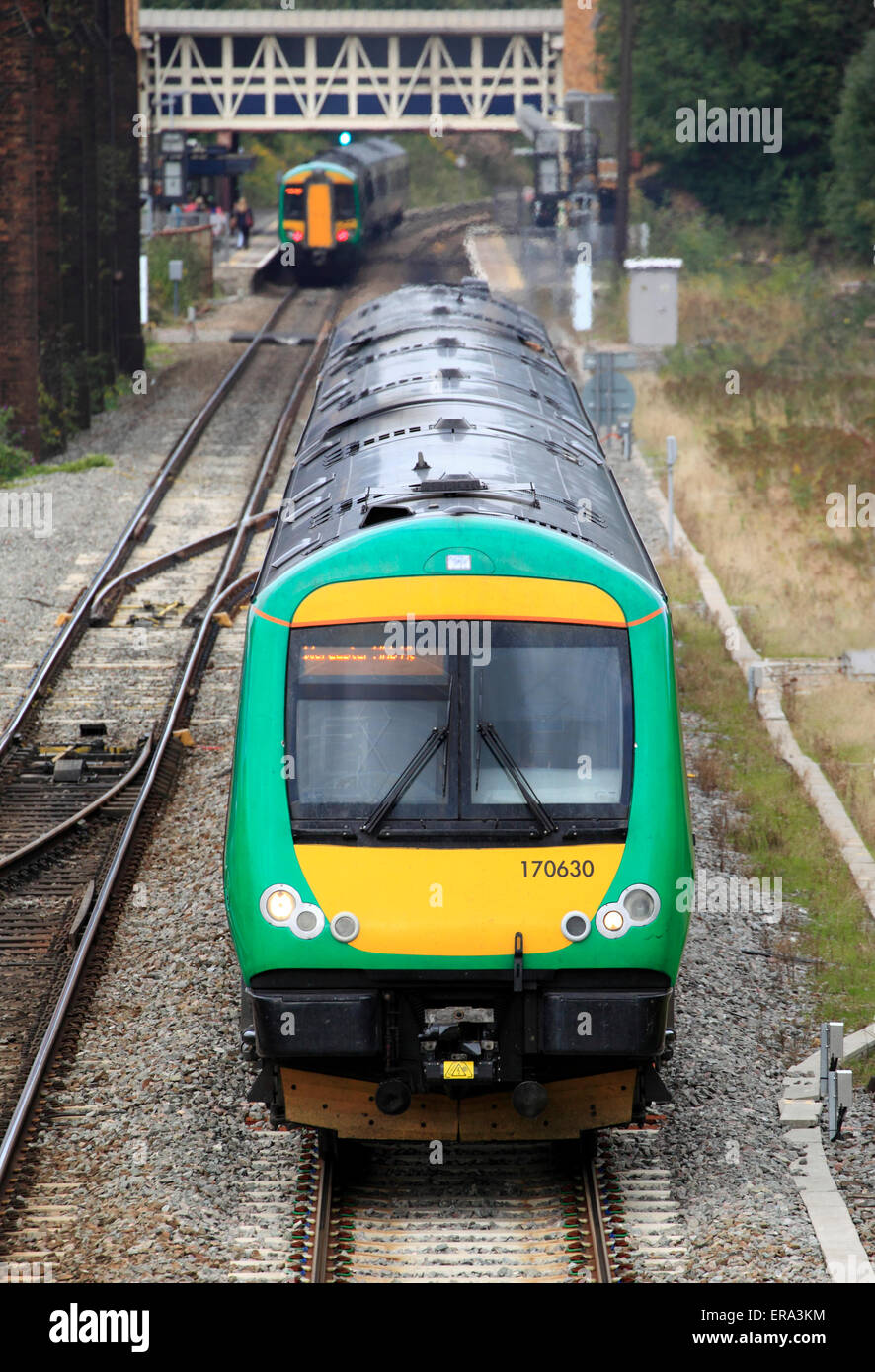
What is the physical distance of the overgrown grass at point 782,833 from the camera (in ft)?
34.6

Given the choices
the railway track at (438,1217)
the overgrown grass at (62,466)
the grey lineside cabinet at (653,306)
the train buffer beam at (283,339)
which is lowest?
the railway track at (438,1217)

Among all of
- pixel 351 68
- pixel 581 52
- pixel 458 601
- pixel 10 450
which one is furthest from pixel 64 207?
pixel 581 52

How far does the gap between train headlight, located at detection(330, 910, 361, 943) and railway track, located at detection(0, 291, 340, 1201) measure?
84.2 inches

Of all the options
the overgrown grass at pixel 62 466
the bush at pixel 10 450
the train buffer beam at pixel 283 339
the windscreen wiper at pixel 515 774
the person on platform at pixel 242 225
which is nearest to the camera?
the windscreen wiper at pixel 515 774

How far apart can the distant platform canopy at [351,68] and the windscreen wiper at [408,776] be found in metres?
49.5

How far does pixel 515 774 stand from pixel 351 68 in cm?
5197

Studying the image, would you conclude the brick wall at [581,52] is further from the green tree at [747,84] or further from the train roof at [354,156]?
the train roof at [354,156]

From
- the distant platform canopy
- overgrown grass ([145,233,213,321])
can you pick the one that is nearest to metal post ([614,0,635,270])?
overgrown grass ([145,233,213,321])

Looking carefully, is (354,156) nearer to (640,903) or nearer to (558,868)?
(558,868)

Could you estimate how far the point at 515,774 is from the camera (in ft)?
24.9

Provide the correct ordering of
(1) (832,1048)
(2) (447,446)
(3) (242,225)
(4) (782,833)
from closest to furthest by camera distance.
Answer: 1. (1) (832,1048)
2. (2) (447,446)
3. (4) (782,833)
4. (3) (242,225)

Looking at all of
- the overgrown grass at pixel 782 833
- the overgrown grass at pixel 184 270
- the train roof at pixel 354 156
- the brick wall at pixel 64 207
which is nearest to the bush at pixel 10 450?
the brick wall at pixel 64 207

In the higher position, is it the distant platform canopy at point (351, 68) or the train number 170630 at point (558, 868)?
the distant platform canopy at point (351, 68)
